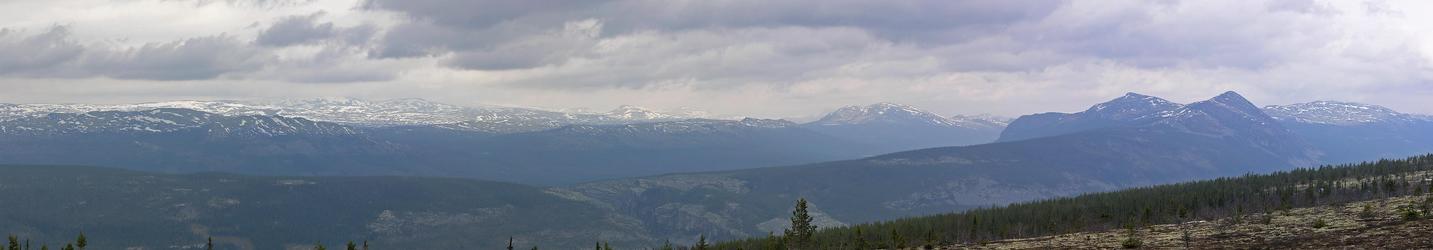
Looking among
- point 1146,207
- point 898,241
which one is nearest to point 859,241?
point 898,241

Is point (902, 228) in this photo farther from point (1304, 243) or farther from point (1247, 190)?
point (1304, 243)

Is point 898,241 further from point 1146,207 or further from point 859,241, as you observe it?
point 1146,207

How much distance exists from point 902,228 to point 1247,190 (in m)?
59.6

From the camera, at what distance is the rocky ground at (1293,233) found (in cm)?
5984

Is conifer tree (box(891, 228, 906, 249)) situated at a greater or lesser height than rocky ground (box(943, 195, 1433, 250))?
lesser

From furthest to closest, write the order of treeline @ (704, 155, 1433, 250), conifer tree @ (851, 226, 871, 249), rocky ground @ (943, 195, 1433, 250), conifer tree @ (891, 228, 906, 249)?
treeline @ (704, 155, 1433, 250), conifer tree @ (851, 226, 871, 249), conifer tree @ (891, 228, 906, 249), rocky ground @ (943, 195, 1433, 250)

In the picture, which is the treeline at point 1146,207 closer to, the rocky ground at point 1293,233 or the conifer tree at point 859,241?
the conifer tree at point 859,241

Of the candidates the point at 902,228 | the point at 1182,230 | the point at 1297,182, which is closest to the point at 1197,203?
the point at 1297,182

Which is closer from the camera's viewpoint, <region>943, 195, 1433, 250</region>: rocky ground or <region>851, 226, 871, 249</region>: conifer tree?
<region>943, 195, 1433, 250</region>: rocky ground

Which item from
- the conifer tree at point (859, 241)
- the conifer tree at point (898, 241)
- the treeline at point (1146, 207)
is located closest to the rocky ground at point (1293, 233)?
the conifer tree at point (898, 241)

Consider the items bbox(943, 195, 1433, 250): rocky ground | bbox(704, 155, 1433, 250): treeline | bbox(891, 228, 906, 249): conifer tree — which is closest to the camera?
bbox(943, 195, 1433, 250): rocky ground

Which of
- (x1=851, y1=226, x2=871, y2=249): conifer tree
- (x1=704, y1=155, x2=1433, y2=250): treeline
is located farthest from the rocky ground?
(x1=704, y1=155, x2=1433, y2=250): treeline

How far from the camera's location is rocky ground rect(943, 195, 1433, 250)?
59.8 m

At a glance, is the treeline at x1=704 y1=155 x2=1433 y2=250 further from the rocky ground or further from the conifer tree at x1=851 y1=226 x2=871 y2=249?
the rocky ground
